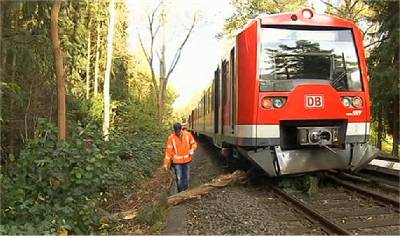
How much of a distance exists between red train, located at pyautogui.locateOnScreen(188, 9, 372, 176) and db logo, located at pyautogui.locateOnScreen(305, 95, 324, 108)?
0.06 ft

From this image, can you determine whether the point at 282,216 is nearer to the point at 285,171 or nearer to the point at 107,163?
the point at 285,171

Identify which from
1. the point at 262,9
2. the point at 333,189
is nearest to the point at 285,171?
the point at 333,189

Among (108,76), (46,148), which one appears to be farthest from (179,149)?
(108,76)

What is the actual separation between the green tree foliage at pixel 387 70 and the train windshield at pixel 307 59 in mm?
7245

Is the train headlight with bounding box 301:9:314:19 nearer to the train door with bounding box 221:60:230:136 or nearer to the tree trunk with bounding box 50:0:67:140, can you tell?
the train door with bounding box 221:60:230:136

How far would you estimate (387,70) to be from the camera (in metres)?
16.5

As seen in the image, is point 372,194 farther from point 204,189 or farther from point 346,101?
point 204,189

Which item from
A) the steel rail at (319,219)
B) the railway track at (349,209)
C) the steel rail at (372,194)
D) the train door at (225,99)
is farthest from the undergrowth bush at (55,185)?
the steel rail at (372,194)

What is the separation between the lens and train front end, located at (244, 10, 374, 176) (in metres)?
8.96

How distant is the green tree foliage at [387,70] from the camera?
16.5m

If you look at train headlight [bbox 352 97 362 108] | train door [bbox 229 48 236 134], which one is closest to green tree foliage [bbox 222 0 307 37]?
train door [bbox 229 48 236 134]

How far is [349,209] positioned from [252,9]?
1192 inches

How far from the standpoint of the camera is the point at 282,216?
24.2 feet

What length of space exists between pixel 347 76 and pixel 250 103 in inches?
73.7
